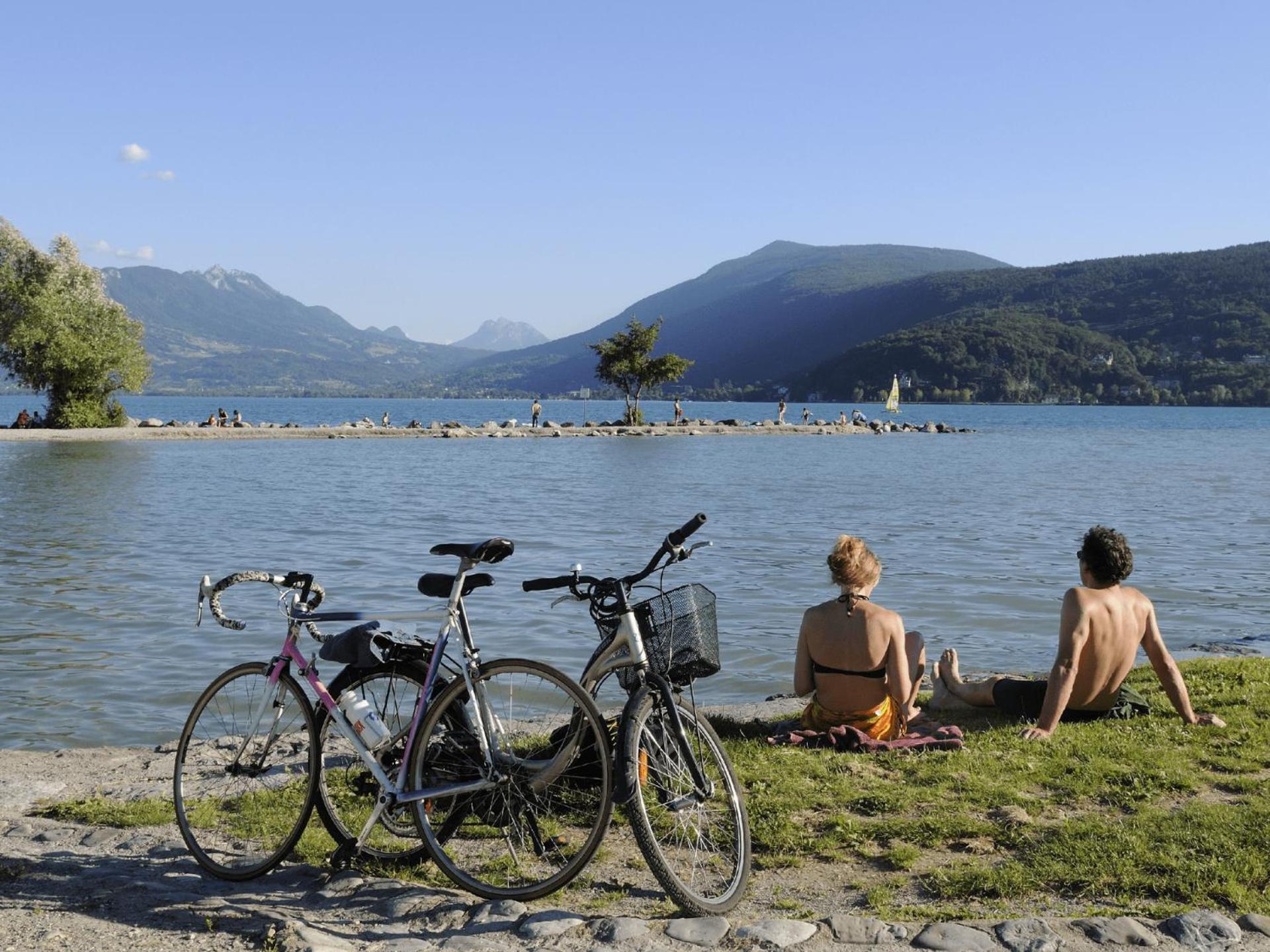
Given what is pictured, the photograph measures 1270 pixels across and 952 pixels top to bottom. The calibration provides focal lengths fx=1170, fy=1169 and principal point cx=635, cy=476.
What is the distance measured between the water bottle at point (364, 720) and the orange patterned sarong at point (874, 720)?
3.23 metres

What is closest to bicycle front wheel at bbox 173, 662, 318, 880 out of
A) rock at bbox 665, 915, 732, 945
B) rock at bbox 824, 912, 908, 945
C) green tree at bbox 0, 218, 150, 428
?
rock at bbox 665, 915, 732, 945

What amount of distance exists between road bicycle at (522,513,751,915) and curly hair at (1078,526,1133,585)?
334 cm

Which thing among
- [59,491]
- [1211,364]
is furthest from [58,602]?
[1211,364]

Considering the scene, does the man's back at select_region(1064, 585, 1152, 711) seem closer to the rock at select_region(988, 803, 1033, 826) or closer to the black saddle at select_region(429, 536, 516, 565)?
the rock at select_region(988, 803, 1033, 826)

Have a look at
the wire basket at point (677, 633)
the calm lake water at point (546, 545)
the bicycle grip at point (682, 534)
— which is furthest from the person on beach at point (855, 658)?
the calm lake water at point (546, 545)

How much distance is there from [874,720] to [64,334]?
2411 inches

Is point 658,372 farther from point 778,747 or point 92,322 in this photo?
point 778,747

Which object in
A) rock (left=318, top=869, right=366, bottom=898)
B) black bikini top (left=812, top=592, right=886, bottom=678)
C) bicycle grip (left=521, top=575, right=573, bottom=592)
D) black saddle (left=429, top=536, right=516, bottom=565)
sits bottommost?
rock (left=318, top=869, right=366, bottom=898)

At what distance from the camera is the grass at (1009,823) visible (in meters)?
5.11

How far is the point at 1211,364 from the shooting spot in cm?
19688

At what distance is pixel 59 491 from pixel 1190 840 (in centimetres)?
3371

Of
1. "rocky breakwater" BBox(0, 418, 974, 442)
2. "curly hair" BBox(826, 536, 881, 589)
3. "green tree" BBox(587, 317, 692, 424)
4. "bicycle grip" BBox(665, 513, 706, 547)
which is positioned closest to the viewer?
"bicycle grip" BBox(665, 513, 706, 547)

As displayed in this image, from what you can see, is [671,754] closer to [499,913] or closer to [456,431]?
[499,913]

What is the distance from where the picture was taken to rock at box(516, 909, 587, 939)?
15.5 ft
